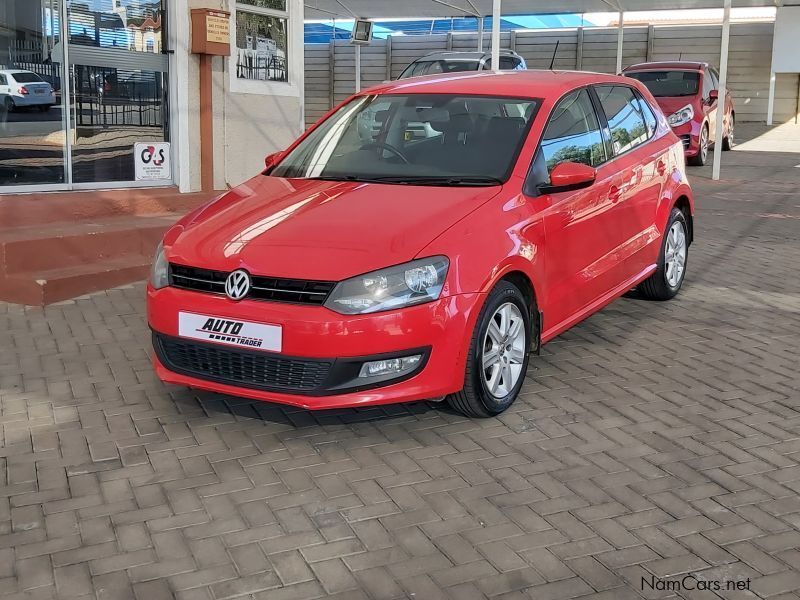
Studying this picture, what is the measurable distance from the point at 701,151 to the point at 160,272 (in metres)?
14.1

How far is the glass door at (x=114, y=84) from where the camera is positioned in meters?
8.40

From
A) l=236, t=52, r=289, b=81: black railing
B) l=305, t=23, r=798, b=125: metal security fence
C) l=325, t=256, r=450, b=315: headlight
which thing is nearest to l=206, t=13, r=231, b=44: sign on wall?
l=236, t=52, r=289, b=81: black railing

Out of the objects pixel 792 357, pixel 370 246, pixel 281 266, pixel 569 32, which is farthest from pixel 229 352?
pixel 569 32

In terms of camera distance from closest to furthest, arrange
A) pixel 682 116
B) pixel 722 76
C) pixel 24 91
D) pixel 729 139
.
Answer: pixel 24 91
pixel 722 76
pixel 682 116
pixel 729 139

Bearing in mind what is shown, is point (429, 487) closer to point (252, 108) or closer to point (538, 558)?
point (538, 558)

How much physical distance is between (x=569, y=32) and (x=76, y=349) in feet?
82.1

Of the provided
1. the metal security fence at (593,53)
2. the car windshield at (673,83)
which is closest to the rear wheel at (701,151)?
the car windshield at (673,83)

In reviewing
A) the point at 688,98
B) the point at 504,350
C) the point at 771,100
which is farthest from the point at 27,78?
the point at 771,100

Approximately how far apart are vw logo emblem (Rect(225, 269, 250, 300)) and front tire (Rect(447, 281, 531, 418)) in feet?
3.38

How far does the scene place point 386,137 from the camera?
17.3 feet

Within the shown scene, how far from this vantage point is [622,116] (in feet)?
20.0

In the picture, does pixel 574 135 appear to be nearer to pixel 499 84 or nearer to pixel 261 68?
pixel 499 84

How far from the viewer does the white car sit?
7.83 m

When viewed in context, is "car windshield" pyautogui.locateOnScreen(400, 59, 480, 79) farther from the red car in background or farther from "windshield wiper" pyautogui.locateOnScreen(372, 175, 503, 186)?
"windshield wiper" pyautogui.locateOnScreen(372, 175, 503, 186)
